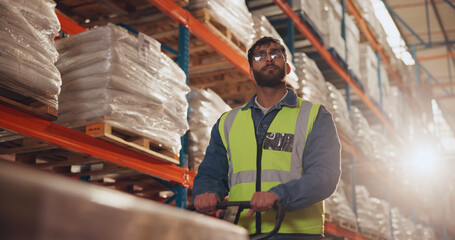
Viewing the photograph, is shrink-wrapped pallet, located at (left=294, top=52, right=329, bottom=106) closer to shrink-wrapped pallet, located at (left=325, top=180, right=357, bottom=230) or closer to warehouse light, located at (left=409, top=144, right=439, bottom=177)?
shrink-wrapped pallet, located at (left=325, top=180, right=357, bottom=230)

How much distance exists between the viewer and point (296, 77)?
6.91 meters

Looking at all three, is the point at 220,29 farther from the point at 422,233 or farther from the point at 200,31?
the point at 422,233

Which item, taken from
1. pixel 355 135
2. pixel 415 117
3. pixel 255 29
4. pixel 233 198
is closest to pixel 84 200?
pixel 233 198

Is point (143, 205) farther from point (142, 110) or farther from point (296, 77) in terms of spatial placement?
point (296, 77)

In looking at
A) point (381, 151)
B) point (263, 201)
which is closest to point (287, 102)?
point (263, 201)

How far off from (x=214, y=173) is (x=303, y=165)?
18.0 inches

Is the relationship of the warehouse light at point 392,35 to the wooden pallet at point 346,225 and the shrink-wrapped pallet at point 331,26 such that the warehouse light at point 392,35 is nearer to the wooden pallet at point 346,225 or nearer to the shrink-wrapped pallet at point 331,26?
the shrink-wrapped pallet at point 331,26

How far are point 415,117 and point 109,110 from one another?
16.7m

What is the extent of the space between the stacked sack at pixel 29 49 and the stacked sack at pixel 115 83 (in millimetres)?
407

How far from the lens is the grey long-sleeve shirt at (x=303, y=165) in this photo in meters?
2.26

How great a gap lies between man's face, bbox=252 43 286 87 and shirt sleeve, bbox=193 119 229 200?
0.36 meters

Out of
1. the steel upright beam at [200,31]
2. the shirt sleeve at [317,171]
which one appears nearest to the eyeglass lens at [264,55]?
the shirt sleeve at [317,171]

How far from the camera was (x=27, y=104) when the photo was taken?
9.96 ft

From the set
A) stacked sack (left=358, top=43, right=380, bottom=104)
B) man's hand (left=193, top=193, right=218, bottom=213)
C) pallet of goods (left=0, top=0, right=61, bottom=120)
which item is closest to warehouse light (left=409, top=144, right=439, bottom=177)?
stacked sack (left=358, top=43, right=380, bottom=104)
